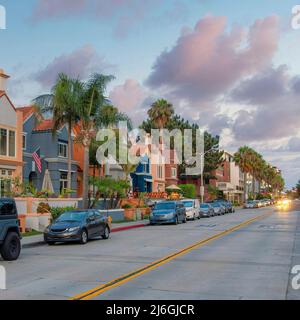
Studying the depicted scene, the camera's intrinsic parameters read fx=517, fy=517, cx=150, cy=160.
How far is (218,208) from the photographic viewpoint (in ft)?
187

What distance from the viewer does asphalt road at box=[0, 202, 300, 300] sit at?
10586 millimetres

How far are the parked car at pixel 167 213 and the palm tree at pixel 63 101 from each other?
28.4 ft

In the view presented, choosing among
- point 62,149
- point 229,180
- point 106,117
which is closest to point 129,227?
point 106,117

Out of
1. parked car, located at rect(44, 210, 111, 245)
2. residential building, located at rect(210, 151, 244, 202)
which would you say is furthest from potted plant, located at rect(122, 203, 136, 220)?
residential building, located at rect(210, 151, 244, 202)

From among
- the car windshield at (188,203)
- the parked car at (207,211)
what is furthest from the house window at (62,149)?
the parked car at (207,211)

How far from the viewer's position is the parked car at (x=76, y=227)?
21.3 metres

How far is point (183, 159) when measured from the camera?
90812 millimetres

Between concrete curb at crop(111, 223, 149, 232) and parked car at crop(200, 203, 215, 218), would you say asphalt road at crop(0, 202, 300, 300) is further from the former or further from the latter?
parked car at crop(200, 203, 215, 218)

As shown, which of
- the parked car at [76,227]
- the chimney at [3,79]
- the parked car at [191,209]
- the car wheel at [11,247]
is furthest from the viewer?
the parked car at [191,209]

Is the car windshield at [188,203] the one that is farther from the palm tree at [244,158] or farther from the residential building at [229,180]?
the palm tree at [244,158]

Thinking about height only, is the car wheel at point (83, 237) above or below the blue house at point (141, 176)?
below

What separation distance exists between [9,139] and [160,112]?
40.3 m

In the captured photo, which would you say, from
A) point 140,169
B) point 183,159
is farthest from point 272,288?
point 183,159
